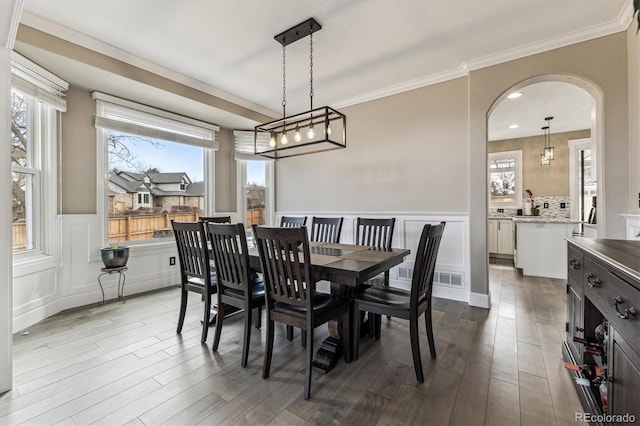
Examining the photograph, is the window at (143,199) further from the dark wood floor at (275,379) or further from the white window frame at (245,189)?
the dark wood floor at (275,379)

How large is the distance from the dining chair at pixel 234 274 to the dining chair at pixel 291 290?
0.67 feet

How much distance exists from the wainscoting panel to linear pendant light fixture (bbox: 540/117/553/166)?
10.5ft

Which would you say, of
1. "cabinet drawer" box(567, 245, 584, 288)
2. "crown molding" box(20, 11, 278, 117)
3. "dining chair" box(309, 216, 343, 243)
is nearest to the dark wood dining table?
"dining chair" box(309, 216, 343, 243)

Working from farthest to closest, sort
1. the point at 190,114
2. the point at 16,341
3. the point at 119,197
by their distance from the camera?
the point at 190,114, the point at 119,197, the point at 16,341

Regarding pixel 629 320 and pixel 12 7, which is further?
pixel 12 7

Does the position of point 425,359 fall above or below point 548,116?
below

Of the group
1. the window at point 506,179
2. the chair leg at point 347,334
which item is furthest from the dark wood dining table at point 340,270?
the window at point 506,179

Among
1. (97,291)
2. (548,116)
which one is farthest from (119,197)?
(548,116)

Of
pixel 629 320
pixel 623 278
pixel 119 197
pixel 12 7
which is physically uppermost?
pixel 12 7

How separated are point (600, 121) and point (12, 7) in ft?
14.8

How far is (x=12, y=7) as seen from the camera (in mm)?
1631

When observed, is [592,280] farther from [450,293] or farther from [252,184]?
[252,184]

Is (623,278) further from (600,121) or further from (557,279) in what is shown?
(557,279)

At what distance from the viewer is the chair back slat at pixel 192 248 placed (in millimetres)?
2307
